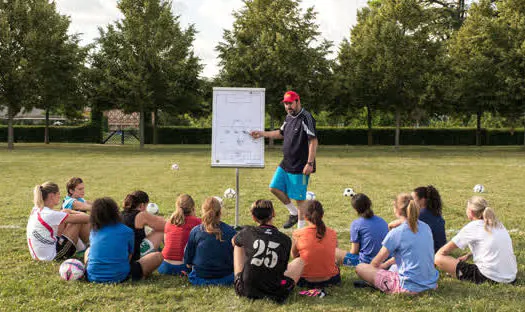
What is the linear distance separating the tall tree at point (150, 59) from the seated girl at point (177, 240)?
27.5 meters

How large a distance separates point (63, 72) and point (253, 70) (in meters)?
13.7

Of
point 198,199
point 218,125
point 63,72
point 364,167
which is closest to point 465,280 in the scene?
point 218,125

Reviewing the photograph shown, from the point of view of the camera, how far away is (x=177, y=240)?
18.0 ft

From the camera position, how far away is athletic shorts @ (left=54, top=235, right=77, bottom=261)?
5.88 m

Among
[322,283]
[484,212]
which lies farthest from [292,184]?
[484,212]

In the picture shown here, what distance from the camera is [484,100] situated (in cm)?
3422

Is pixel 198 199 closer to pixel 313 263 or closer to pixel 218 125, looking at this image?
pixel 218 125

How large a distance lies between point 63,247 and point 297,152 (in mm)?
3659

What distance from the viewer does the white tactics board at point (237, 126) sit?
7129 millimetres


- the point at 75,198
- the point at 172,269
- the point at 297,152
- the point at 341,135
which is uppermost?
the point at 341,135

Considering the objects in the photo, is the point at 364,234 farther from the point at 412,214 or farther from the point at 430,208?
the point at 412,214

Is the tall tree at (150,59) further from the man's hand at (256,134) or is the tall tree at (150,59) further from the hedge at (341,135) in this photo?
the man's hand at (256,134)

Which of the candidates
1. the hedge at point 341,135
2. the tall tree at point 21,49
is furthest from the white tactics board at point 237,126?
the hedge at point 341,135

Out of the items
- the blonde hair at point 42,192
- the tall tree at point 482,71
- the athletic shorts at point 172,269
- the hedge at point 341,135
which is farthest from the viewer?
the hedge at point 341,135
